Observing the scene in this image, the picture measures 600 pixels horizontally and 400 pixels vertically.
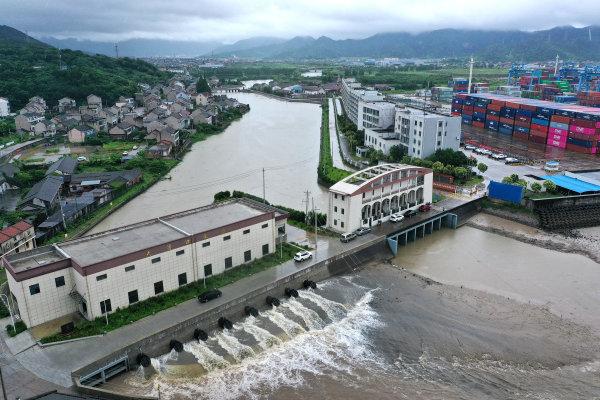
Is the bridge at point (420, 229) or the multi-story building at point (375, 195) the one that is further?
the bridge at point (420, 229)

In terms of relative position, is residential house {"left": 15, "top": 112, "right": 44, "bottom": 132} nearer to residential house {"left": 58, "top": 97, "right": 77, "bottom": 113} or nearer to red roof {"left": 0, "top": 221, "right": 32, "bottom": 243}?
residential house {"left": 58, "top": 97, "right": 77, "bottom": 113}

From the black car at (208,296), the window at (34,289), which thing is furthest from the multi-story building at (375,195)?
the window at (34,289)

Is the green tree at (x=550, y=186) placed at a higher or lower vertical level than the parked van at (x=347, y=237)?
higher

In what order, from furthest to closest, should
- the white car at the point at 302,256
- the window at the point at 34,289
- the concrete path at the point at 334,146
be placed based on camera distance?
the concrete path at the point at 334,146
the white car at the point at 302,256
the window at the point at 34,289

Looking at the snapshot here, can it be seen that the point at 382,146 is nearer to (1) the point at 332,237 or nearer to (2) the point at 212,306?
(1) the point at 332,237

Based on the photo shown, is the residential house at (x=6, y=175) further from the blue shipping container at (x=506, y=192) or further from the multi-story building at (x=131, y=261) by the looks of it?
the blue shipping container at (x=506, y=192)
